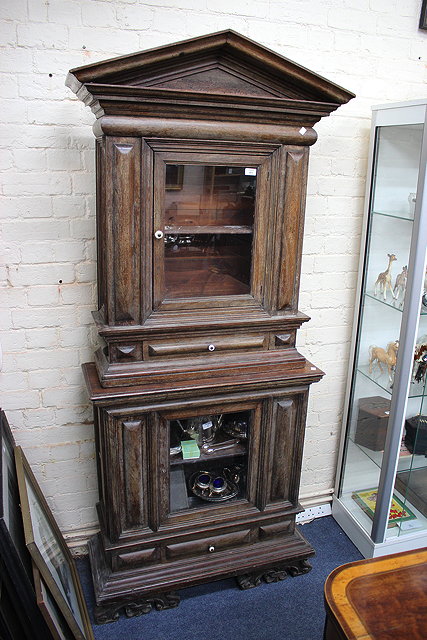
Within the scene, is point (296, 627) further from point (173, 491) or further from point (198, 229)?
point (198, 229)

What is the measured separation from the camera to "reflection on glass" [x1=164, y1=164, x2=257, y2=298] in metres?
1.79

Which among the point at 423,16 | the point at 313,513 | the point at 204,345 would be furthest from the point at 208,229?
the point at 313,513

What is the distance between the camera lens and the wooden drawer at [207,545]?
6.84ft

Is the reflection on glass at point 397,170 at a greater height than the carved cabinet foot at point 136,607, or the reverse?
the reflection on glass at point 397,170

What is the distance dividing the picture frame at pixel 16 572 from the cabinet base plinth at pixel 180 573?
0.40 m

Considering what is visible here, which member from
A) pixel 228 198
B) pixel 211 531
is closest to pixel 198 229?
pixel 228 198

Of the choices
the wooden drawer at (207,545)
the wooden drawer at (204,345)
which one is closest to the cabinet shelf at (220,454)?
the wooden drawer at (207,545)

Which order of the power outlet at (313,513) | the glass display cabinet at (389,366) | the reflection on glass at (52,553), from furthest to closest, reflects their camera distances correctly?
the power outlet at (313,513) → the glass display cabinet at (389,366) → the reflection on glass at (52,553)

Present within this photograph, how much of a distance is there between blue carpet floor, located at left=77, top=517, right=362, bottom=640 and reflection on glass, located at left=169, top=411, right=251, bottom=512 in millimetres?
394

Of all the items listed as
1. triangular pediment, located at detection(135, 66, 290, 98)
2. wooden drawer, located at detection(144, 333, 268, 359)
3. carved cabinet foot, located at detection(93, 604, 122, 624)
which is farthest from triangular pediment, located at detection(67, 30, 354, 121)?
carved cabinet foot, located at detection(93, 604, 122, 624)

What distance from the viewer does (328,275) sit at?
8.02 ft

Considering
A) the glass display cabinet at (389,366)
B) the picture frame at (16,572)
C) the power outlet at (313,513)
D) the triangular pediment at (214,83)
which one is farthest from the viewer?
the power outlet at (313,513)

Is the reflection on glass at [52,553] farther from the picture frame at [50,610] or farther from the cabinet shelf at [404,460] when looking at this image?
the cabinet shelf at [404,460]

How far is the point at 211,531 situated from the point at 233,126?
1.47 metres
